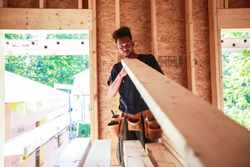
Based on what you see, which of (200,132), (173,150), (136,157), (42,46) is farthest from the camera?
(42,46)

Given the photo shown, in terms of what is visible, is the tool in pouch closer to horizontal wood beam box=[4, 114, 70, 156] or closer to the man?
the man

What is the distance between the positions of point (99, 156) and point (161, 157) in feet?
1.26

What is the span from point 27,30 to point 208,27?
11.0ft

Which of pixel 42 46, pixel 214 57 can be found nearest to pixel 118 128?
pixel 214 57

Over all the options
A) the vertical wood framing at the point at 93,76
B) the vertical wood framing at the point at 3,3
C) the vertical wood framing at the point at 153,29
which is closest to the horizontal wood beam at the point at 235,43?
the vertical wood framing at the point at 153,29

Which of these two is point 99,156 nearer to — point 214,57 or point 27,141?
point 214,57

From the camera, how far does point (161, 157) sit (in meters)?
0.93

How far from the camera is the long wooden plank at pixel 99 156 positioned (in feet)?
2.66

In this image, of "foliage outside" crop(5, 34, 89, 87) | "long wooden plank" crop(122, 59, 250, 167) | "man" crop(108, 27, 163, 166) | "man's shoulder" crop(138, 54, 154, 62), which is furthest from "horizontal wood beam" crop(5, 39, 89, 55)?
"foliage outside" crop(5, 34, 89, 87)

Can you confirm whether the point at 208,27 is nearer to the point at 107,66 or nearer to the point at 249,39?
the point at 249,39

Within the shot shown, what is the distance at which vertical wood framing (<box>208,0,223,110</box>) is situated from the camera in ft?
8.83

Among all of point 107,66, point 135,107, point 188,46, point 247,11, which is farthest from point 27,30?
point 247,11

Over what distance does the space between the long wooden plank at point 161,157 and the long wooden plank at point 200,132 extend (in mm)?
581

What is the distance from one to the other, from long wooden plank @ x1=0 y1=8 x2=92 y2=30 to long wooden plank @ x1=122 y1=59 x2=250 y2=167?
2.64 m
